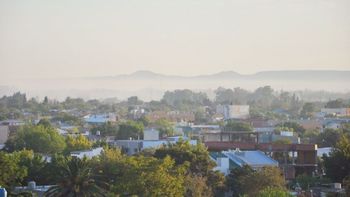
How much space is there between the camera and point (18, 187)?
30.6m

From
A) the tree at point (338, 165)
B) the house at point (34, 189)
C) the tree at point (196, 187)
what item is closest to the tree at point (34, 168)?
the house at point (34, 189)

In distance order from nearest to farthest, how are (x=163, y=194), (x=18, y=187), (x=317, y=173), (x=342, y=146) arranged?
(x=163, y=194) < (x=18, y=187) < (x=342, y=146) < (x=317, y=173)

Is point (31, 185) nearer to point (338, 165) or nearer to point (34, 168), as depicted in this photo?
point (34, 168)

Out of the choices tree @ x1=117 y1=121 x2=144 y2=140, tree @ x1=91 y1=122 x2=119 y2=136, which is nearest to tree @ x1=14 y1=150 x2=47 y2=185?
tree @ x1=117 y1=121 x2=144 y2=140

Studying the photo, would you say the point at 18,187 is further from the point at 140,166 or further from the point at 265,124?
the point at 265,124

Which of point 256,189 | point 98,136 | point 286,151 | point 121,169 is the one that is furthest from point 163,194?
point 98,136

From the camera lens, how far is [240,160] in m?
42.8

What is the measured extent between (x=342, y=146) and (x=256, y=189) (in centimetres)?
818

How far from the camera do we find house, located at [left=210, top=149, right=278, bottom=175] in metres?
41.1

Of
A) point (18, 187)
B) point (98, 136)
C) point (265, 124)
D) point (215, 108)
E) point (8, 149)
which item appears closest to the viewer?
point (18, 187)

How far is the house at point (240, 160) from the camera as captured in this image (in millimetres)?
41094

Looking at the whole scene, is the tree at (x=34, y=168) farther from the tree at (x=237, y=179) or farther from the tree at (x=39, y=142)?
the tree at (x=39, y=142)

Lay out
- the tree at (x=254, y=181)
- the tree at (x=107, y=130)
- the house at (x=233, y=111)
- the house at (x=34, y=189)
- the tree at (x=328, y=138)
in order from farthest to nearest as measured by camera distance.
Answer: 1. the house at (x=233, y=111)
2. the tree at (x=107, y=130)
3. the tree at (x=328, y=138)
4. the tree at (x=254, y=181)
5. the house at (x=34, y=189)

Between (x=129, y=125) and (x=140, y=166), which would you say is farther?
(x=129, y=125)
